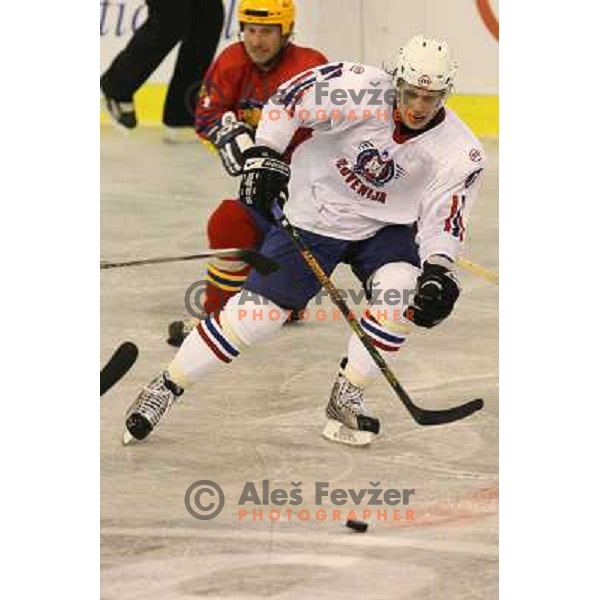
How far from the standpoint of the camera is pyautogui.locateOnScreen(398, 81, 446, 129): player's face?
14.2 ft

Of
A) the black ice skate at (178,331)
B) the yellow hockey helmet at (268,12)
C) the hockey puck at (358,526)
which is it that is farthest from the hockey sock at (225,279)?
the hockey puck at (358,526)

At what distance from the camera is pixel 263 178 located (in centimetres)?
441

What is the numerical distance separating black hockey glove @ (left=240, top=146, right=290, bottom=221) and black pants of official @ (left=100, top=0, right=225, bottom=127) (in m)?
3.15

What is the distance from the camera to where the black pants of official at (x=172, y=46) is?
7.63 meters

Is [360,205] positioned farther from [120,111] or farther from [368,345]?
[120,111]

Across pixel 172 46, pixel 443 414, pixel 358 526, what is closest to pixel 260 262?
pixel 443 414

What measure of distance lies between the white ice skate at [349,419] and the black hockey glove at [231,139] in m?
0.75

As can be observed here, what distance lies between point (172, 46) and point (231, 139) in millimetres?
2575

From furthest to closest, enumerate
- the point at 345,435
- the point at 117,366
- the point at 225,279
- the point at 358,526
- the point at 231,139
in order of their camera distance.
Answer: the point at 225,279 < the point at 231,139 < the point at 345,435 < the point at 117,366 < the point at 358,526

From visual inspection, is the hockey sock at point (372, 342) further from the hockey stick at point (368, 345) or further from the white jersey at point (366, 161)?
the white jersey at point (366, 161)

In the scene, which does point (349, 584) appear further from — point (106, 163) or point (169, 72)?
point (169, 72)

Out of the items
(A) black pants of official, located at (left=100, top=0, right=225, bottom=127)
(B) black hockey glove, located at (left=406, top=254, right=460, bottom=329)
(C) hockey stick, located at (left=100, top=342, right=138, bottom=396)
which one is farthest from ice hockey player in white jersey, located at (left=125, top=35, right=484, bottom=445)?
(A) black pants of official, located at (left=100, top=0, right=225, bottom=127)

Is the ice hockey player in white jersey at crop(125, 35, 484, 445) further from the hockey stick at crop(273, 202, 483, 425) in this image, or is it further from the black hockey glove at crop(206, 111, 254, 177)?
the black hockey glove at crop(206, 111, 254, 177)
